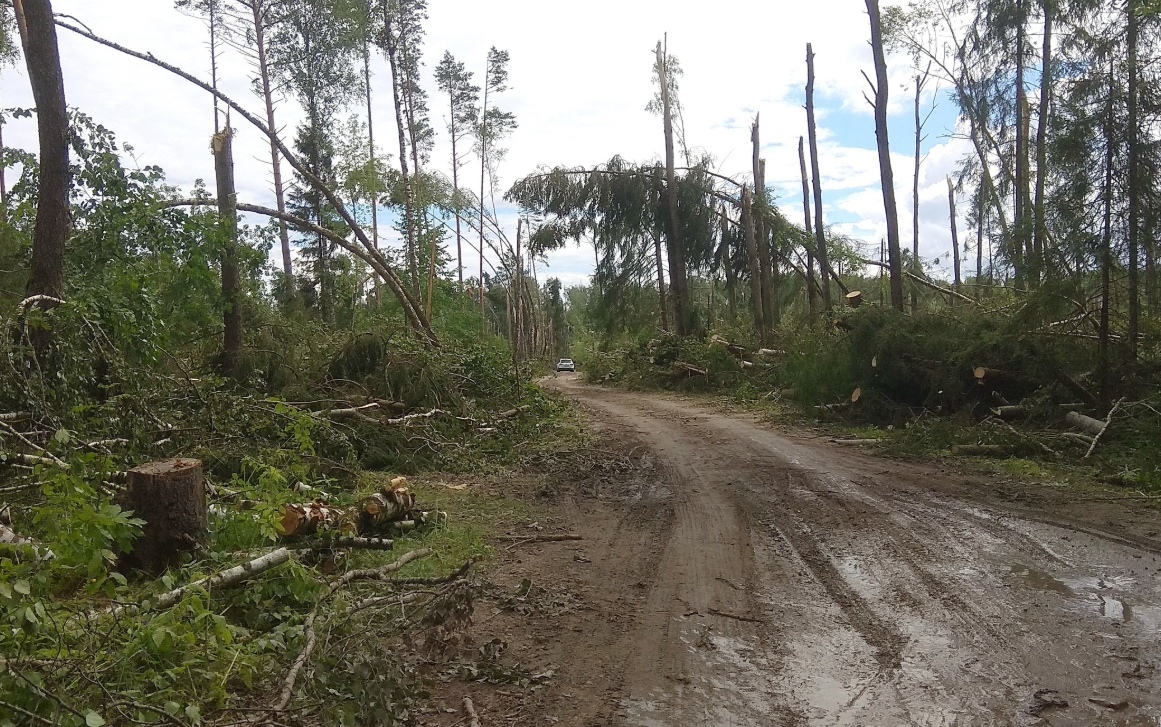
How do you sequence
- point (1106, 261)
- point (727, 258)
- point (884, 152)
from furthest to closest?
point (727, 258) → point (884, 152) → point (1106, 261)

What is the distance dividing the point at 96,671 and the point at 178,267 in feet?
24.1

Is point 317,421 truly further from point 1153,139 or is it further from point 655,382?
point 655,382

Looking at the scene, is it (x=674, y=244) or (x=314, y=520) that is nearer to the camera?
(x=314, y=520)

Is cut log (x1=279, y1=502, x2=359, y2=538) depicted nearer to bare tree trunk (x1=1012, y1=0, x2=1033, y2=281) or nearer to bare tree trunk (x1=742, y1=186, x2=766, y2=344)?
bare tree trunk (x1=742, y1=186, x2=766, y2=344)

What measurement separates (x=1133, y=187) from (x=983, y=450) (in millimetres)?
3764

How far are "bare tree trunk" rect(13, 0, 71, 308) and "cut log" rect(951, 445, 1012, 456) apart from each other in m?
10.5

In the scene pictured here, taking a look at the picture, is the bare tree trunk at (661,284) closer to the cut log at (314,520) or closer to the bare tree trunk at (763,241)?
the bare tree trunk at (763,241)

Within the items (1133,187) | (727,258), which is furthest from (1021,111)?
(1133,187)

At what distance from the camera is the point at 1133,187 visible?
30.6 ft

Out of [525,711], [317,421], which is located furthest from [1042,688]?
[317,421]

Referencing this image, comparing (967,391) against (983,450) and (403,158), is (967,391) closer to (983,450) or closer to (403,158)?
(983,450)

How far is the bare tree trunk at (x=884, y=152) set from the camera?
53.0 ft

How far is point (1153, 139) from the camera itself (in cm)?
930

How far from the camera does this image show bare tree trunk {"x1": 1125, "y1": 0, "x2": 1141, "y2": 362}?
30.6 feet
